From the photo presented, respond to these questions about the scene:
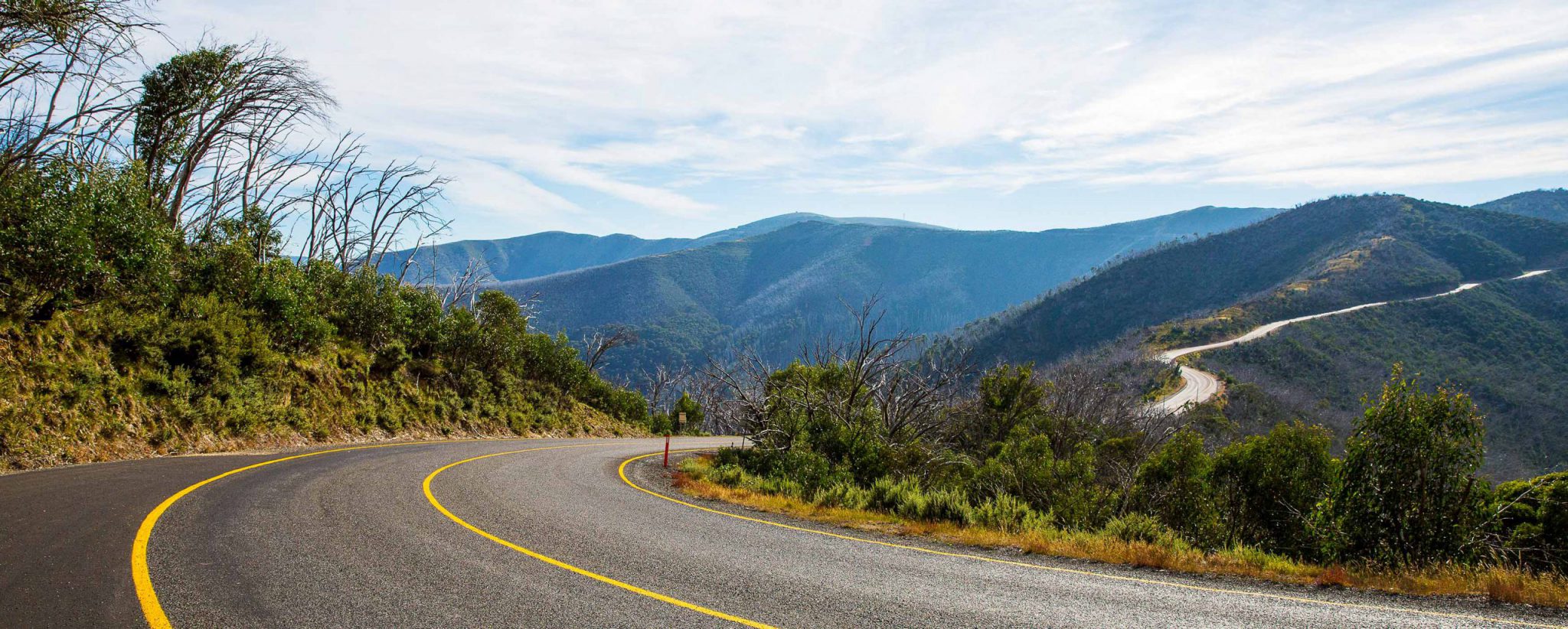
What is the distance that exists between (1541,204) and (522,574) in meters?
276

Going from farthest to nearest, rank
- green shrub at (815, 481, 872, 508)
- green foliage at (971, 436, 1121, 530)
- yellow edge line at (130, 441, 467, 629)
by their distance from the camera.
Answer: green shrub at (815, 481, 872, 508) < green foliage at (971, 436, 1121, 530) < yellow edge line at (130, 441, 467, 629)

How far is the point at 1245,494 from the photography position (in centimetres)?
1109

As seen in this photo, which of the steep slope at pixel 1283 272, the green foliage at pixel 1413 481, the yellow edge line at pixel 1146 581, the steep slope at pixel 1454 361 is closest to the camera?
the yellow edge line at pixel 1146 581

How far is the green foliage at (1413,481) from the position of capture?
320 inches

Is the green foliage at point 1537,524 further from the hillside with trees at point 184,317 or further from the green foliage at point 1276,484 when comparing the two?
the hillside with trees at point 184,317

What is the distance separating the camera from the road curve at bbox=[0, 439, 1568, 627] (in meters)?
5.43

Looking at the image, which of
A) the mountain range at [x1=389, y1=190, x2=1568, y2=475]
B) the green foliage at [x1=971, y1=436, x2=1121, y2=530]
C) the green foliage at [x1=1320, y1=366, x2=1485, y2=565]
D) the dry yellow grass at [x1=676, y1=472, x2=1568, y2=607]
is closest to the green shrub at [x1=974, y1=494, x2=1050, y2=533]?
the dry yellow grass at [x1=676, y1=472, x2=1568, y2=607]

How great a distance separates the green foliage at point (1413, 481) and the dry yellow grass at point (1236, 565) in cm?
80

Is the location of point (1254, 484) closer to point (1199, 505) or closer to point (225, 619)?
point (1199, 505)

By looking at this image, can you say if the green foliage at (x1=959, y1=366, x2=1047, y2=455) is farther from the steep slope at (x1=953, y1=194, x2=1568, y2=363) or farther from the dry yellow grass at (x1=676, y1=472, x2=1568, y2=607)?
the steep slope at (x1=953, y1=194, x2=1568, y2=363)

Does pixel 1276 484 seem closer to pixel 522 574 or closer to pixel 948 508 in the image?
pixel 948 508

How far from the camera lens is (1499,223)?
375 ft

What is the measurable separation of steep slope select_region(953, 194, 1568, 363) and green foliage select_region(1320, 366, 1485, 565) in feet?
272

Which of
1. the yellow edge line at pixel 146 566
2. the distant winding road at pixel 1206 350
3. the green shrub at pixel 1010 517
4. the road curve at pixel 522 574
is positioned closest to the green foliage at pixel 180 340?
the road curve at pixel 522 574
